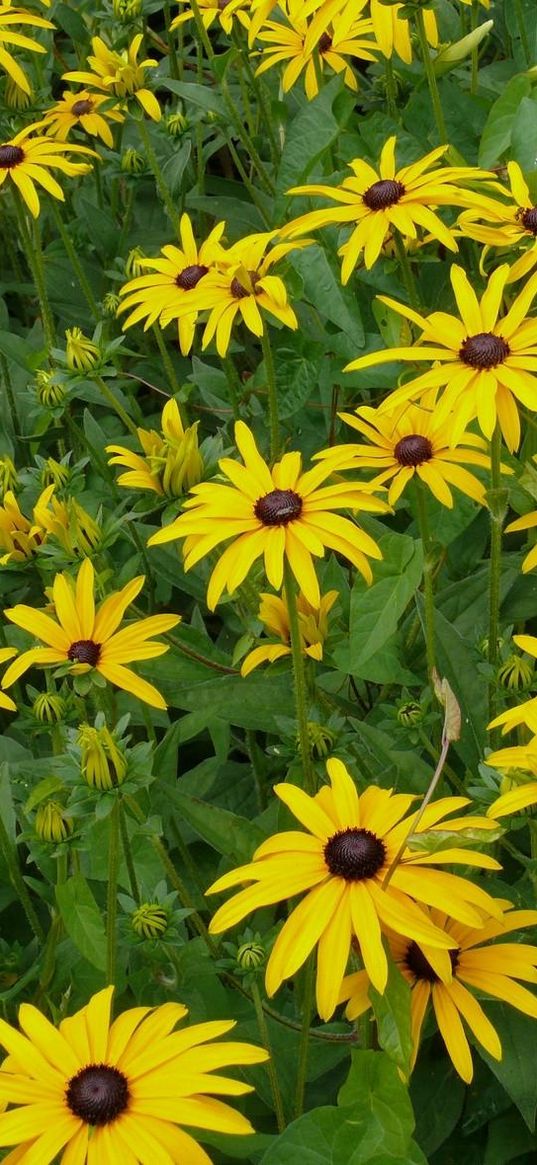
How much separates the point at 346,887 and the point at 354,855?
0.07 feet

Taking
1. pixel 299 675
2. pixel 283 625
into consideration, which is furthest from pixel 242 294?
pixel 299 675

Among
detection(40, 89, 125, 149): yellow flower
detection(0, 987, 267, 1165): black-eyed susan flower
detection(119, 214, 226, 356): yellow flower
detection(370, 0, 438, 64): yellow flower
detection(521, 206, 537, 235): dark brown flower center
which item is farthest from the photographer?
detection(40, 89, 125, 149): yellow flower

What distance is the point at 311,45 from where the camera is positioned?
162 cm

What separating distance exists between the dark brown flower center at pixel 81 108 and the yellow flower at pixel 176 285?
478 millimetres

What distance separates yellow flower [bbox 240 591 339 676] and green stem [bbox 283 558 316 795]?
104 millimetres

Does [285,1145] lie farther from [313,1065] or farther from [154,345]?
[154,345]

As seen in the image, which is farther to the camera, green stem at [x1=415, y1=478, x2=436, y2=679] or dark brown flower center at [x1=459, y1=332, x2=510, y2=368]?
green stem at [x1=415, y1=478, x2=436, y2=679]

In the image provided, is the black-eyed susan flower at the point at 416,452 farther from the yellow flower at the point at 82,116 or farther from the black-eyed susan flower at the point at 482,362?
the yellow flower at the point at 82,116

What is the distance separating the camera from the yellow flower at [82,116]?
6.32ft

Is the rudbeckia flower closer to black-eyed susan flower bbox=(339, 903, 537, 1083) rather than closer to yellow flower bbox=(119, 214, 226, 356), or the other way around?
black-eyed susan flower bbox=(339, 903, 537, 1083)

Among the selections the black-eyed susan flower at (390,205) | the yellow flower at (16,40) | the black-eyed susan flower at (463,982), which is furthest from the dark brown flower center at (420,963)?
the yellow flower at (16,40)

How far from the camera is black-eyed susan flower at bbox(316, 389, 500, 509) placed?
1.21 metres

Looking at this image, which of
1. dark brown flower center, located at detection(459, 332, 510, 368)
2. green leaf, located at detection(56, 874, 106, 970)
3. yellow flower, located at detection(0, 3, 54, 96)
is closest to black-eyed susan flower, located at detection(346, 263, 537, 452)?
dark brown flower center, located at detection(459, 332, 510, 368)

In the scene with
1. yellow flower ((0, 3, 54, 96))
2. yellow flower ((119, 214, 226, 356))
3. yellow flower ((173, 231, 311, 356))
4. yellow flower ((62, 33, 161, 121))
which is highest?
yellow flower ((0, 3, 54, 96))
